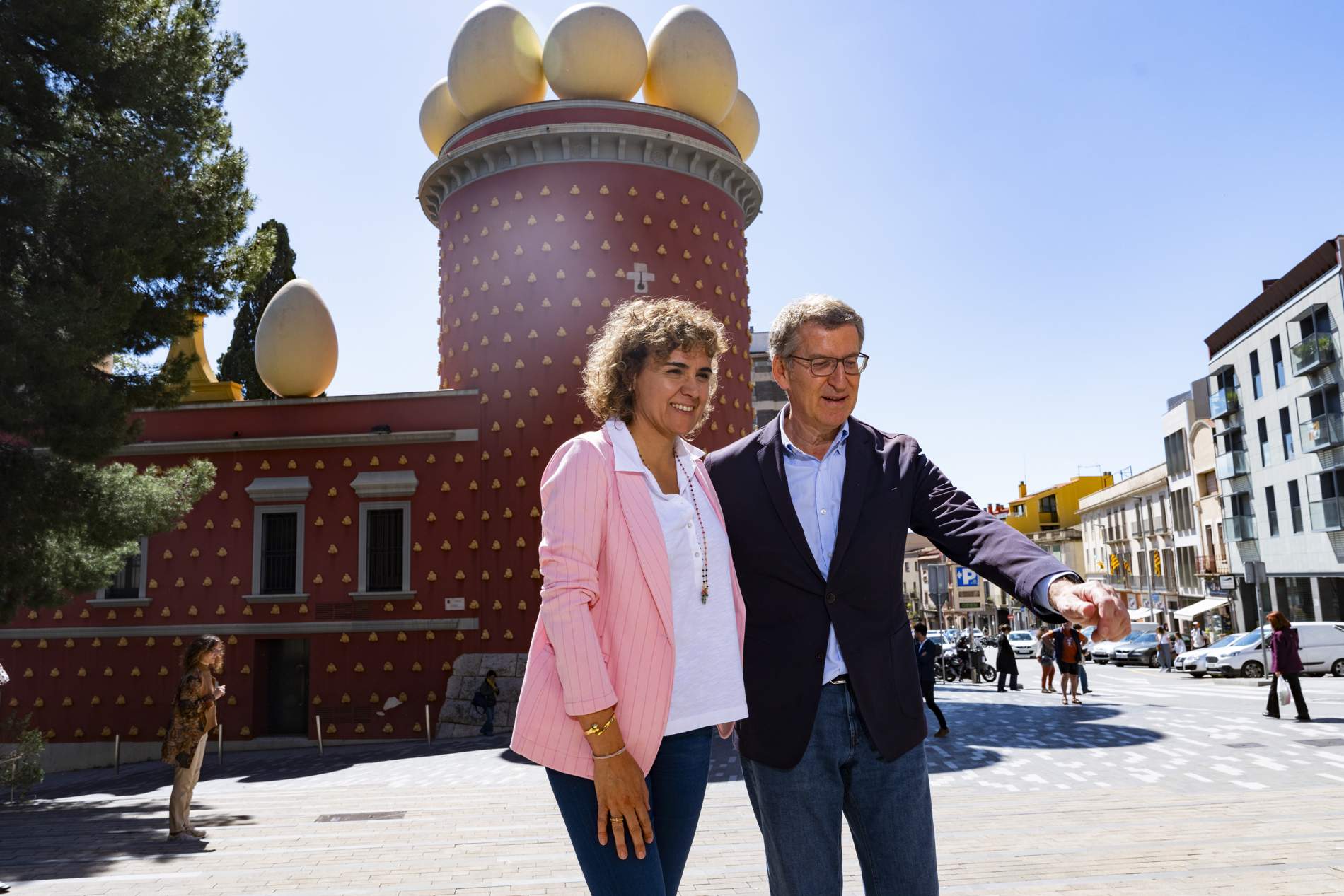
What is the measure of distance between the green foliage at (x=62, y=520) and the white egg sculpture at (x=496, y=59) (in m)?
12.7

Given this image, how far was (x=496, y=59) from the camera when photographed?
22.1 metres

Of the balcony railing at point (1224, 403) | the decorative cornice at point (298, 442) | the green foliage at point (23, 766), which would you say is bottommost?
the green foliage at point (23, 766)

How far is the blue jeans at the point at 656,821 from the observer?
2520 millimetres

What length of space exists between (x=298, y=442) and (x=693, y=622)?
20.9 meters

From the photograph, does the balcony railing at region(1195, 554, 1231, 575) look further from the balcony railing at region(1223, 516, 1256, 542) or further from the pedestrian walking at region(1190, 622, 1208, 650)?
the pedestrian walking at region(1190, 622, 1208, 650)

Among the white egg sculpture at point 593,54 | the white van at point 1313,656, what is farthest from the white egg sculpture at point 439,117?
the white van at point 1313,656

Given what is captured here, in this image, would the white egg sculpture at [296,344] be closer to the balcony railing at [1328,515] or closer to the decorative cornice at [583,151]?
the decorative cornice at [583,151]

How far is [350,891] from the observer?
5.98 meters

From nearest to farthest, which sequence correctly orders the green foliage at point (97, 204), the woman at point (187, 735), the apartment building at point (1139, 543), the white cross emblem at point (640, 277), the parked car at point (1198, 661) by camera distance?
the woman at point (187, 735) < the green foliage at point (97, 204) < the white cross emblem at point (640, 277) < the parked car at point (1198, 661) < the apartment building at point (1139, 543)

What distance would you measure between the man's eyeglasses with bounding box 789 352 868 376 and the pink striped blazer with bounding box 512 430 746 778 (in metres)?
0.88

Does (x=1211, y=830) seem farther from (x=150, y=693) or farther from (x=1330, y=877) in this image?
(x=150, y=693)

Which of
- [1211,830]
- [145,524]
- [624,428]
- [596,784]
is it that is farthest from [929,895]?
[145,524]

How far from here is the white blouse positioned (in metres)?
2.70

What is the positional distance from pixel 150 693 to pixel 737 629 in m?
22.4
